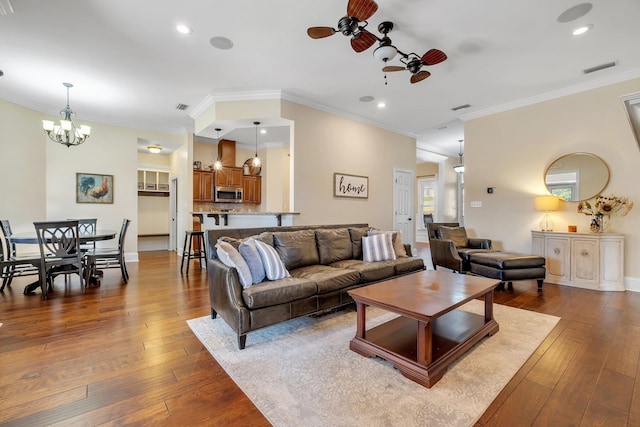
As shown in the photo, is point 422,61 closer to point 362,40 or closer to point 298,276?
point 362,40

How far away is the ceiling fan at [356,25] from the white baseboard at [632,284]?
→ 16.0ft

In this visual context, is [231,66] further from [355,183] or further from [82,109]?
[82,109]

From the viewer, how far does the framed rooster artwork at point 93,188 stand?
5.76 meters

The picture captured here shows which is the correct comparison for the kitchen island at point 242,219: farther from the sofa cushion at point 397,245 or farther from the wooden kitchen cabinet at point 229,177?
the wooden kitchen cabinet at point 229,177

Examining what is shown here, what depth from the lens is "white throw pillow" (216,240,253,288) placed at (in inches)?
96.2

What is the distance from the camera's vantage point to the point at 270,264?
108 inches

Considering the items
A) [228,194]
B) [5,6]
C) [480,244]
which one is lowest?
[480,244]

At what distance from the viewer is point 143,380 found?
188 centimetres

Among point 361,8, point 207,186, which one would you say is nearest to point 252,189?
point 207,186

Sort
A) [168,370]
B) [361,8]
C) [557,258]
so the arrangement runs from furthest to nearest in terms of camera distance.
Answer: [557,258] → [361,8] → [168,370]

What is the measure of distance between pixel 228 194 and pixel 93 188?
288cm

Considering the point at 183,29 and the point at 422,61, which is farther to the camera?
the point at 422,61

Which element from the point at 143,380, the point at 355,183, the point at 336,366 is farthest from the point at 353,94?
the point at 143,380

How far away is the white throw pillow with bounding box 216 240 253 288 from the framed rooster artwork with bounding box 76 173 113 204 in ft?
16.6
